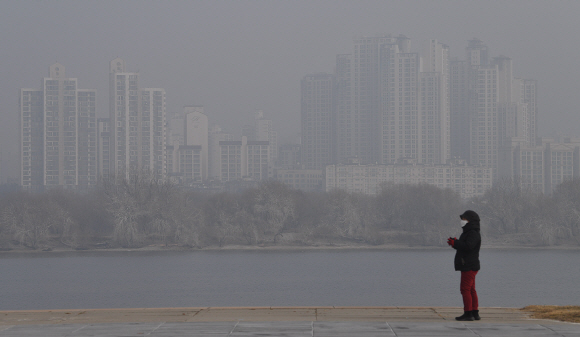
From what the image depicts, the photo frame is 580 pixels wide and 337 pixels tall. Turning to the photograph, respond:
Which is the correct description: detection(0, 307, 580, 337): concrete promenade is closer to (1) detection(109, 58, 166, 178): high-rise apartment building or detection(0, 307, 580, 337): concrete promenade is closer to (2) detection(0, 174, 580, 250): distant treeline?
(2) detection(0, 174, 580, 250): distant treeline

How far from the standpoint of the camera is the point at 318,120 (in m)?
190

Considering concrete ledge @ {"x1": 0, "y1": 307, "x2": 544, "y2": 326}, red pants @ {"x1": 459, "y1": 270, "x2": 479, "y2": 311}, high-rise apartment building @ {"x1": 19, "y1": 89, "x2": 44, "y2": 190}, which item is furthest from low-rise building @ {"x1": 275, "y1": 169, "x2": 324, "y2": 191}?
red pants @ {"x1": 459, "y1": 270, "x2": 479, "y2": 311}

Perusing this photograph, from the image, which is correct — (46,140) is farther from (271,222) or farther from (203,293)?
(203,293)

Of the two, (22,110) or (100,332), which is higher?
(22,110)

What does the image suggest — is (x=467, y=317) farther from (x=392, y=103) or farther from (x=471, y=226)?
(x=392, y=103)

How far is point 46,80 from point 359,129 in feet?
232

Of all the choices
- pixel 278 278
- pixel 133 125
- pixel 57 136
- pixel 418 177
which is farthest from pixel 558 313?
pixel 57 136

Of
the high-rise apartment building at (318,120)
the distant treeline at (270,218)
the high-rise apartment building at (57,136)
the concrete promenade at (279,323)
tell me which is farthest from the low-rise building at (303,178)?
the concrete promenade at (279,323)

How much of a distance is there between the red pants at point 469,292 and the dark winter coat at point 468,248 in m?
0.11

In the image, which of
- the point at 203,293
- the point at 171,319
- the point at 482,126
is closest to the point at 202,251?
the point at 203,293

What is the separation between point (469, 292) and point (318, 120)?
181218 millimetres

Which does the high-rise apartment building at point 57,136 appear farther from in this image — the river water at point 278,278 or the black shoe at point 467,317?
the black shoe at point 467,317

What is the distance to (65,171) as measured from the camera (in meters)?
140

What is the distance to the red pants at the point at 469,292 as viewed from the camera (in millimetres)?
9531
